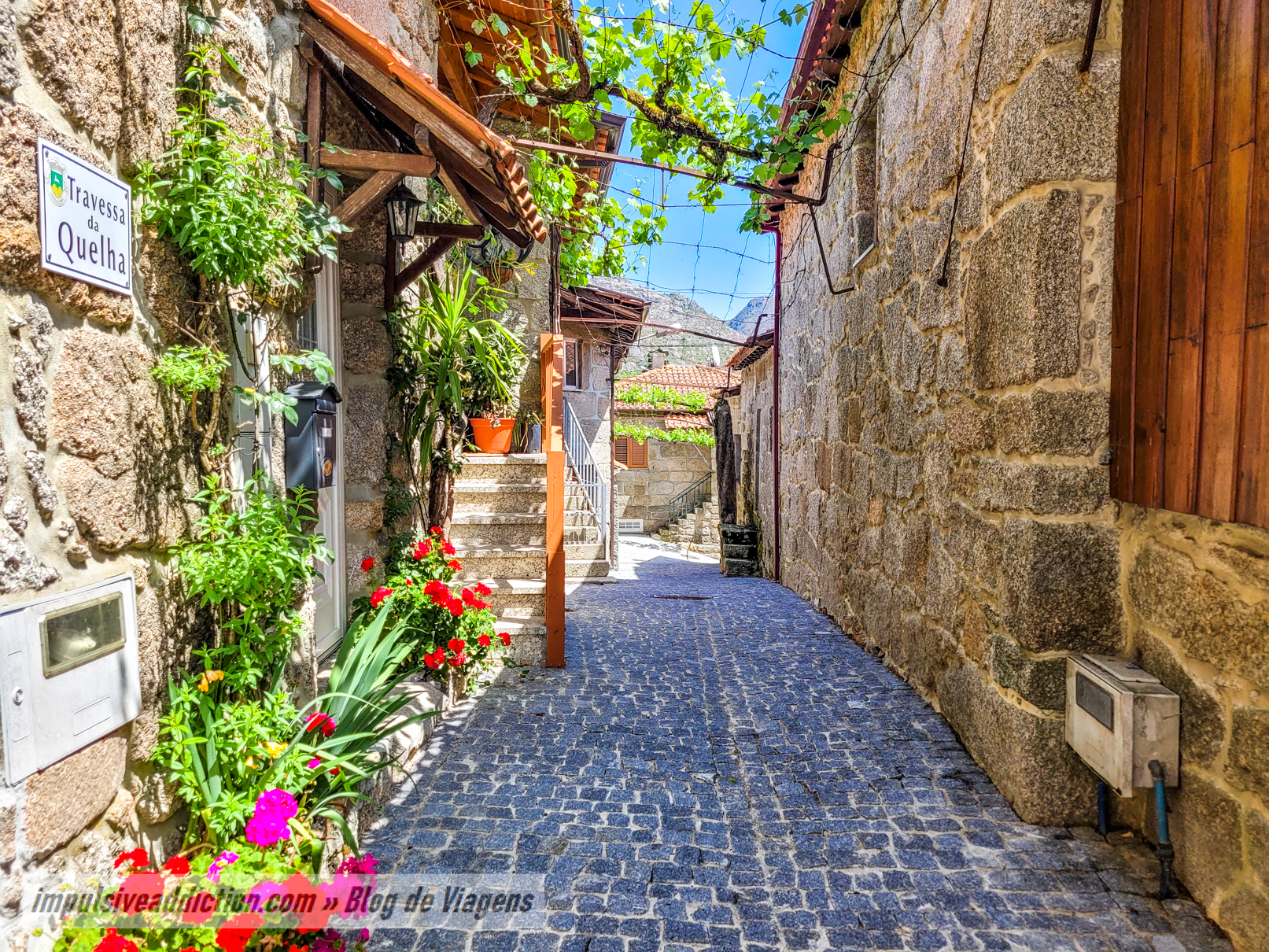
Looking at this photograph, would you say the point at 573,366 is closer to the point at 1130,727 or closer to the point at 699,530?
the point at 699,530

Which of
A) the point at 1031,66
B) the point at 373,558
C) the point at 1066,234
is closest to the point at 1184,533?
the point at 1066,234

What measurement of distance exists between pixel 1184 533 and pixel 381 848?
8.79ft

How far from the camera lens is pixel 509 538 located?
16.4ft

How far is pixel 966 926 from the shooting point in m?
1.99

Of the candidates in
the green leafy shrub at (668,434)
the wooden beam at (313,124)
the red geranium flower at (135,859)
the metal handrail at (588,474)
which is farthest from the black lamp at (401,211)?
the green leafy shrub at (668,434)

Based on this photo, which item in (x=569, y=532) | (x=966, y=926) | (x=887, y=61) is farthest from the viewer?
(x=569, y=532)

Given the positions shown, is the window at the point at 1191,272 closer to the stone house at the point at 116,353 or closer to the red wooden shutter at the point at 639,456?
the stone house at the point at 116,353

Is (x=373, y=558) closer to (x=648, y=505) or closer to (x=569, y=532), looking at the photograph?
(x=569, y=532)

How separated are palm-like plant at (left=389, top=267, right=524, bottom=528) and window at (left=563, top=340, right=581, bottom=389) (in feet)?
23.2

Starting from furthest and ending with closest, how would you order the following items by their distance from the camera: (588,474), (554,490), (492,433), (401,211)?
(588,474) → (492,433) → (554,490) → (401,211)

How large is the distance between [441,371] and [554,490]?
3.46 ft

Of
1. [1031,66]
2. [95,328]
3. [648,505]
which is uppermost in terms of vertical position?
[1031,66]

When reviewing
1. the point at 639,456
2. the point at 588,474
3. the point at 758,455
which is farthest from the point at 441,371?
the point at 639,456

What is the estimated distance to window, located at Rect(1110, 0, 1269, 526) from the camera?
5.80 ft
